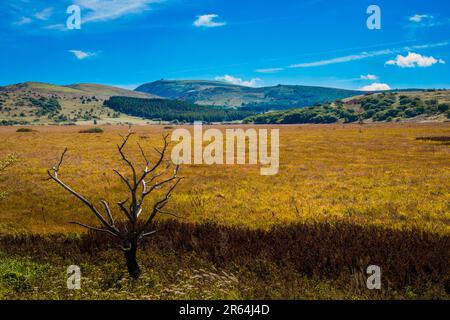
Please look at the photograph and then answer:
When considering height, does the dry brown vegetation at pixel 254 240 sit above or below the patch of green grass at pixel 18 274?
above

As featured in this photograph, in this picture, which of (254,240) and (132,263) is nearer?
(132,263)

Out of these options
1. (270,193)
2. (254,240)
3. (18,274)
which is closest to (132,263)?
(18,274)

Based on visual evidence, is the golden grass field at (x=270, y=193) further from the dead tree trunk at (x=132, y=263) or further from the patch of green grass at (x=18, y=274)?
the dead tree trunk at (x=132, y=263)

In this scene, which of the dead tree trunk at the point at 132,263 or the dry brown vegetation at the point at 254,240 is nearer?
→ the dry brown vegetation at the point at 254,240

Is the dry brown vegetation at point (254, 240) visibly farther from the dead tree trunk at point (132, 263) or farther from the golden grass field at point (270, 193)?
the dead tree trunk at point (132, 263)

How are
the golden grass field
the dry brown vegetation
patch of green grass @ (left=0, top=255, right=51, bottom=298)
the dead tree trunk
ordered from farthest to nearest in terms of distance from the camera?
1. the golden grass field
2. the dead tree trunk
3. patch of green grass @ (left=0, top=255, right=51, bottom=298)
4. the dry brown vegetation

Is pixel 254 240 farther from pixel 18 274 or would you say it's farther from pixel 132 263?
pixel 18 274

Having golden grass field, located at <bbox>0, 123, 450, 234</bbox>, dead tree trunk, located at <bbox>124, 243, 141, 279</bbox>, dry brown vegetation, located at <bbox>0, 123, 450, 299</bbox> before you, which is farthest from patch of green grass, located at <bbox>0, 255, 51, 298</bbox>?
golden grass field, located at <bbox>0, 123, 450, 234</bbox>

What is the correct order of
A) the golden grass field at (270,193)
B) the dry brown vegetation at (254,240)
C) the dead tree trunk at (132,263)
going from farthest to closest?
the golden grass field at (270,193)
the dead tree trunk at (132,263)
the dry brown vegetation at (254,240)

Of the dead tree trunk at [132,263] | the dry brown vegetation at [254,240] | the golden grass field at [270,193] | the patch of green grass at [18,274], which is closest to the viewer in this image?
the dry brown vegetation at [254,240]

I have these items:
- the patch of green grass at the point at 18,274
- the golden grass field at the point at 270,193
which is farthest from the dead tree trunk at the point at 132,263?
the golden grass field at the point at 270,193

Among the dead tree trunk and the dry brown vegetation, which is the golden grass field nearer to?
the dry brown vegetation

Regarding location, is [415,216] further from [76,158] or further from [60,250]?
[76,158]

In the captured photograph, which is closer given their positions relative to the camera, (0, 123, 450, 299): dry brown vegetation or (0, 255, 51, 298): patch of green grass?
(0, 123, 450, 299): dry brown vegetation
